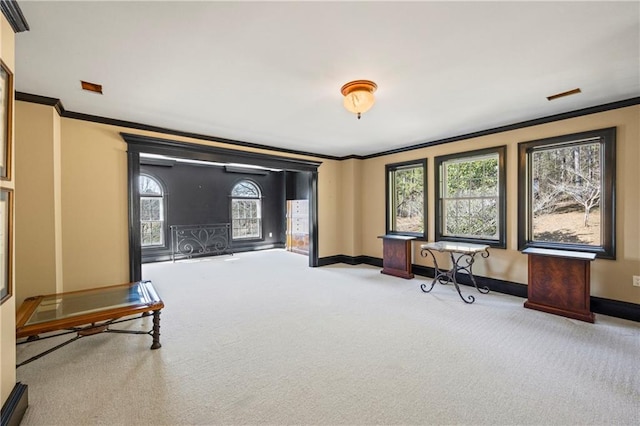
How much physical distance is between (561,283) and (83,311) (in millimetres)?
4846

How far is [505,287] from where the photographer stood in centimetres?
407

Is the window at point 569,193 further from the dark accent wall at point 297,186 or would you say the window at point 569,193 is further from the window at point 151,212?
the window at point 151,212

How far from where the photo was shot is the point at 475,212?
14.7ft

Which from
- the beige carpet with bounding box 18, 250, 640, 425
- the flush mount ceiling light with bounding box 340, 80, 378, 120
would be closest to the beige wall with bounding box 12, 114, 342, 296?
the beige carpet with bounding box 18, 250, 640, 425

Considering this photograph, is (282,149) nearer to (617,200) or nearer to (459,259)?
(459,259)

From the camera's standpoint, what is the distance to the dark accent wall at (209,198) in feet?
22.8

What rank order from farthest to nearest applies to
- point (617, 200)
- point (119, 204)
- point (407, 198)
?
point (407, 198) < point (119, 204) < point (617, 200)

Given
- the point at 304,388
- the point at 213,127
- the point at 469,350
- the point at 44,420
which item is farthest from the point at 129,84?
the point at 469,350

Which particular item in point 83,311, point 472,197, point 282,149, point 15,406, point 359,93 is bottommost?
point 15,406

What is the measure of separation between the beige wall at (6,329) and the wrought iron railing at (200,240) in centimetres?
542

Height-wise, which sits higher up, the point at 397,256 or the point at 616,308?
the point at 397,256

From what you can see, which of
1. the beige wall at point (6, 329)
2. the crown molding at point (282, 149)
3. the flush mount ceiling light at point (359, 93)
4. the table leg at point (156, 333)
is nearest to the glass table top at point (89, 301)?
the table leg at point (156, 333)

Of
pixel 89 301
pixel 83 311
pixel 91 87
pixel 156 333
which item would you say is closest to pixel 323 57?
pixel 91 87

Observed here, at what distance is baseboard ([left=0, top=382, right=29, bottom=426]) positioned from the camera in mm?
1517
